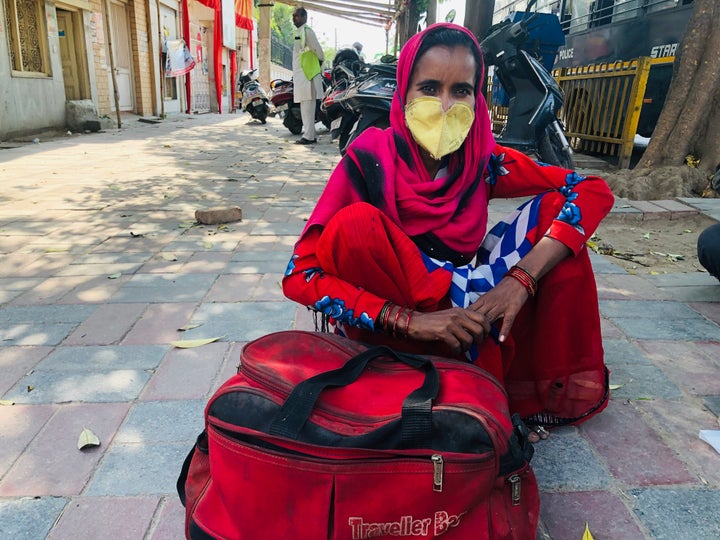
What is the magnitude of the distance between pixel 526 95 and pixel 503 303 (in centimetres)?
403

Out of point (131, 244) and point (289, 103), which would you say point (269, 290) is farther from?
point (289, 103)

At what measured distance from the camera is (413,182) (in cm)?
168

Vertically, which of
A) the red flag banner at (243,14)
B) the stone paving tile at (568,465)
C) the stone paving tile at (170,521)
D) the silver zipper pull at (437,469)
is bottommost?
the stone paving tile at (170,521)

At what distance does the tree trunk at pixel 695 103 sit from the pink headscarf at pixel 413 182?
4257mm

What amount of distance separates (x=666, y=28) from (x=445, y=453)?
22.9 ft

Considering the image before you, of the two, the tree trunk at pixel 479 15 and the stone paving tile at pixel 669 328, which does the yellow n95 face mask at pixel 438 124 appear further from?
the tree trunk at pixel 479 15

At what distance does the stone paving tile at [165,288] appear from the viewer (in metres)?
2.78

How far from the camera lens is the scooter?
15.4 feet

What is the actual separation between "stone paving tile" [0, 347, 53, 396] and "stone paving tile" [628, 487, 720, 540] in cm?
199

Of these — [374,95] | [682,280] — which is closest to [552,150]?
[374,95]

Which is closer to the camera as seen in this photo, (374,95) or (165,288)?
(165,288)

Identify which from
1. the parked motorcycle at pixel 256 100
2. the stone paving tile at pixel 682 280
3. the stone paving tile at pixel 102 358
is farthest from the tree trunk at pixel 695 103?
the parked motorcycle at pixel 256 100

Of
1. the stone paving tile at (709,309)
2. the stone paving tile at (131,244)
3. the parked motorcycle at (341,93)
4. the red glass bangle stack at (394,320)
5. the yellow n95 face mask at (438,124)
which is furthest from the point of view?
the parked motorcycle at (341,93)

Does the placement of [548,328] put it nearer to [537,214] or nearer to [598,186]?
[537,214]
